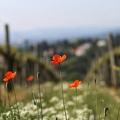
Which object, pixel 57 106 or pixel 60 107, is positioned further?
pixel 57 106

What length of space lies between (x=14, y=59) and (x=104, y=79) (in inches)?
166

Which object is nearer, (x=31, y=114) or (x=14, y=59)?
(x=31, y=114)

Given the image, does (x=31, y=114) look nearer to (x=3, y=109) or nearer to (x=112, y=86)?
(x=3, y=109)

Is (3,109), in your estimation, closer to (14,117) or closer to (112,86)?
(14,117)

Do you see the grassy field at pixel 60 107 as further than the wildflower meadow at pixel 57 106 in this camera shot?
Yes

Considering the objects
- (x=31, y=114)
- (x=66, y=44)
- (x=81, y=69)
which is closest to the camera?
(x=31, y=114)

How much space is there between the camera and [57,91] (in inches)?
424

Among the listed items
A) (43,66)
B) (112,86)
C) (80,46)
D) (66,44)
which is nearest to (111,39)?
(112,86)

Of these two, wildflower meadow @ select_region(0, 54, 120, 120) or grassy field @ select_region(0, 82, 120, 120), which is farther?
grassy field @ select_region(0, 82, 120, 120)

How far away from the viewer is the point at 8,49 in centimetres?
1441

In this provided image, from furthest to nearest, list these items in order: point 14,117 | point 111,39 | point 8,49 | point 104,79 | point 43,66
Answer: point 43,66
point 104,79
point 111,39
point 8,49
point 14,117

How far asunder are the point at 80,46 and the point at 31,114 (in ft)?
350

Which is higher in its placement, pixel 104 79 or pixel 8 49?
pixel 8 49

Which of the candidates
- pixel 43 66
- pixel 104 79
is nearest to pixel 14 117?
pixel 104 79
